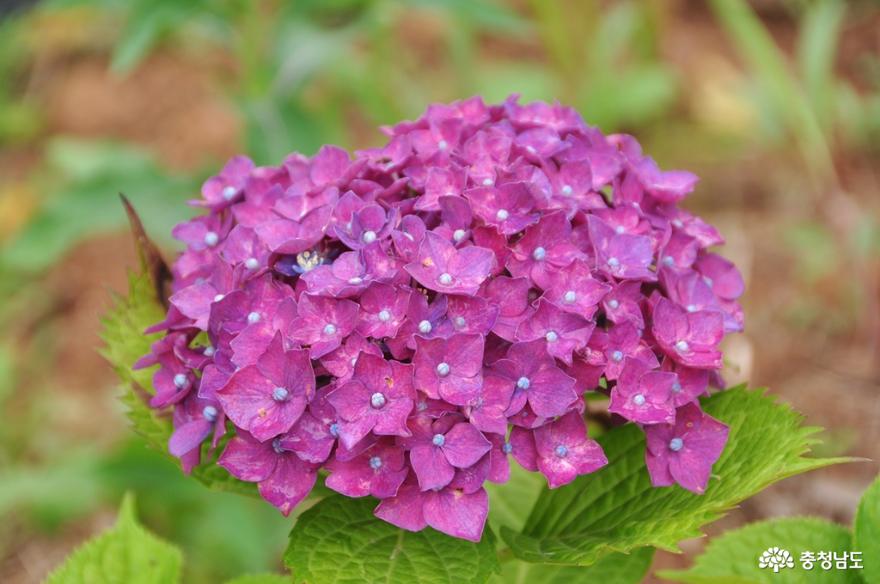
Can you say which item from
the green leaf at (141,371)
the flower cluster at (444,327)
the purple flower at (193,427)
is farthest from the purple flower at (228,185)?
the purple flower at (193,427)

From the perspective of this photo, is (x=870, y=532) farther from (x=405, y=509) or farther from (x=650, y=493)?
(x=405, y=509)

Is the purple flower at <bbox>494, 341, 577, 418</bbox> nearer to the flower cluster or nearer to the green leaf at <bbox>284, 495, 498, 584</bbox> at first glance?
the flower cluster

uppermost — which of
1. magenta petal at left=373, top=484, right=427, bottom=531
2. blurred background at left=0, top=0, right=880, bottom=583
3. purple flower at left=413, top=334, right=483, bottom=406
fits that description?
purple flower at left=413, top=334, right=483, bottom=406

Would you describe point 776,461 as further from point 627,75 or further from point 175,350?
point 627,75

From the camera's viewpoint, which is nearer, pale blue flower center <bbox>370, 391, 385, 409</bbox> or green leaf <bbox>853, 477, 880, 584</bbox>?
pale blue flower center <bbox>370, 391, 385, 409</bbox>

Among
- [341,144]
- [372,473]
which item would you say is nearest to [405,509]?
[372,473]

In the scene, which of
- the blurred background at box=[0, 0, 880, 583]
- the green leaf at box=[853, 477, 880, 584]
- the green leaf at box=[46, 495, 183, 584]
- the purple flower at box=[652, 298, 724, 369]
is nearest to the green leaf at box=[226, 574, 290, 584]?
the green leaf at box=[46, 495, 183, 584]
